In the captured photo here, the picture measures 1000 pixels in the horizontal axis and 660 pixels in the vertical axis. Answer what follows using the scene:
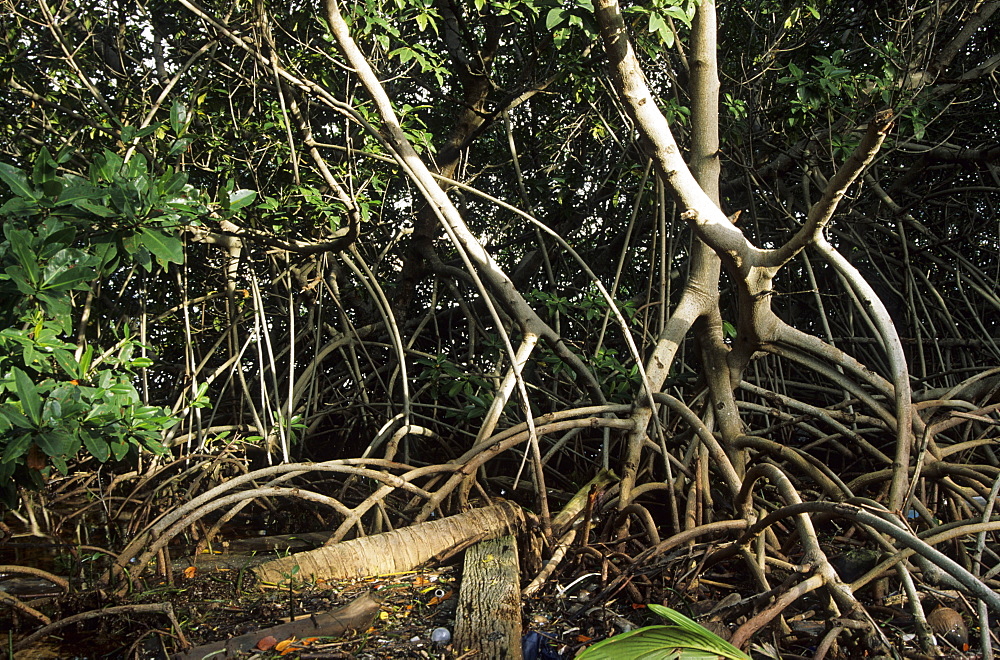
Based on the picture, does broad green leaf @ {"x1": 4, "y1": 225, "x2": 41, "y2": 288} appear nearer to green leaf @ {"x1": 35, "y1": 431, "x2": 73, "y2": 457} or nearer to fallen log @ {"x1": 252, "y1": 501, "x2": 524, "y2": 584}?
green leaf @ {"x1": 35, "y1": 431, "x2": 73, "y2": 457}

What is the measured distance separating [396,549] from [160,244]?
3.71 ft

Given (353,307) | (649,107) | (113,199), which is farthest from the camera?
(353,307)

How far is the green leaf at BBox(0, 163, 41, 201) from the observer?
75.3 inches

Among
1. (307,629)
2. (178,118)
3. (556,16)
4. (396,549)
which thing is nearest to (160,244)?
(178,118)

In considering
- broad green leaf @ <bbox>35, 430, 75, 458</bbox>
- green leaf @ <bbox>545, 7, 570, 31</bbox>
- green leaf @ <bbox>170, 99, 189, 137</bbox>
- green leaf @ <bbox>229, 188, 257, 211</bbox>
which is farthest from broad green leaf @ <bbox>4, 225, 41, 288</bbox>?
green leaf @ <bbox>545, 7, 570, 31</bbox>

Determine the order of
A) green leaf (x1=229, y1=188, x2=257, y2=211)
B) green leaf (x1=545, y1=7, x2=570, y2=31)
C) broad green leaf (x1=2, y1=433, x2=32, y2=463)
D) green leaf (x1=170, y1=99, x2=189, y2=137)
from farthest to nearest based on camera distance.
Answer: green leaf (x1=170, y1=99, x2=189, y2=137)
green leaf (x1=229, y1=188, x2=257, y2=211)
green leaf (x1=545, y1=7, x2=570, y2=31)
broad green leaf (x1=2, y1=433, x2=32, y2=463)

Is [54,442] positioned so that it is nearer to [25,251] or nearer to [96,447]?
[96,447]

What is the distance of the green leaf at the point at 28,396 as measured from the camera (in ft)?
5.88

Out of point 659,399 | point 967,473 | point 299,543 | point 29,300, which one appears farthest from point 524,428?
point 29,300

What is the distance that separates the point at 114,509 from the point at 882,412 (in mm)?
3041

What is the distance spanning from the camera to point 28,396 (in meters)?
1.81

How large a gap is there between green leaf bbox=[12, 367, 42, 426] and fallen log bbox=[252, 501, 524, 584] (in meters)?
0.76

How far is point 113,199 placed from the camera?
197 centimetres

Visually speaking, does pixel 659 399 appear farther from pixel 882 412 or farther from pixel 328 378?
pixel 328 378
